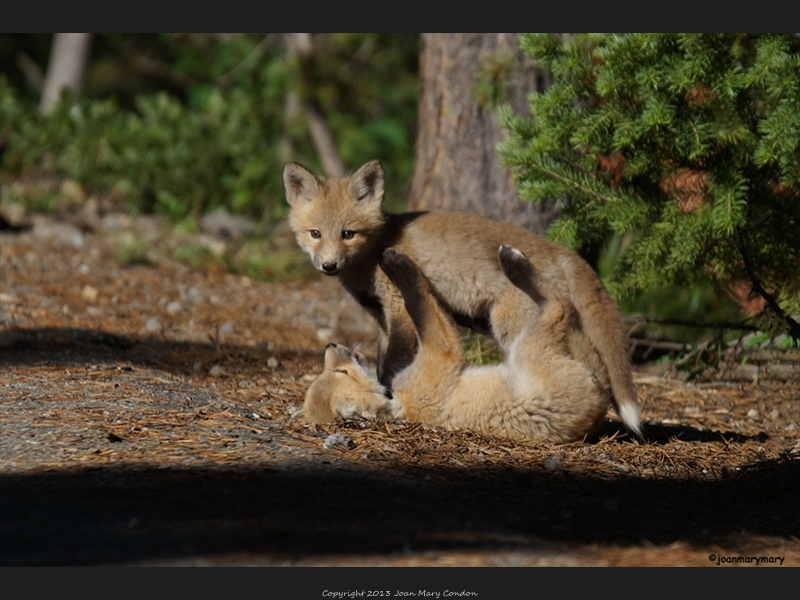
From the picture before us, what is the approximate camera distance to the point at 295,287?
29.6 ft

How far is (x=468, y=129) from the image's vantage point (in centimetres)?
725

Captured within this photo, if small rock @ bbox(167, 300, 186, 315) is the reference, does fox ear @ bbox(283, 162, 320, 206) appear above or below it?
above

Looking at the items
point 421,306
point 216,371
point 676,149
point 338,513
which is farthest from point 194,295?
point 338,513

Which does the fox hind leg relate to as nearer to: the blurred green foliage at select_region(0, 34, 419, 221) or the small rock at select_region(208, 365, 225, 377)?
the small rock at select_region(208, 365, 225, 377)

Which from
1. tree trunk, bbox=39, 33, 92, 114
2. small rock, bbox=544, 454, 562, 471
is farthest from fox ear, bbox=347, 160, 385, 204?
tree trunk, bbox=39, 33, 92, 114

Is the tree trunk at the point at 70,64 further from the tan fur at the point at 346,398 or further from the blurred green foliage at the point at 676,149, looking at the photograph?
the tan fur at the point at 346,398

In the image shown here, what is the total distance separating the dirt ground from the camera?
10.3 feet

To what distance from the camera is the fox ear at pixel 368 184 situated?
19.1 feet

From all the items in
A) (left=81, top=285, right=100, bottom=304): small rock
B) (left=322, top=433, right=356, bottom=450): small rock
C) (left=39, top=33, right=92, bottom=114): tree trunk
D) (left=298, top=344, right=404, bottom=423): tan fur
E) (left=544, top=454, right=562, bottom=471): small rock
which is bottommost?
(left=544, top=454, right=562, bottom=471): small rock

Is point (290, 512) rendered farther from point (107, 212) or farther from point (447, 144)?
point (107, 212)

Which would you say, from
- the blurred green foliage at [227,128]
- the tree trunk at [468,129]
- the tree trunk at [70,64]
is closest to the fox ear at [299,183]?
the tree trunk at [468,129]

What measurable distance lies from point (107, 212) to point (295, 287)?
286 cm

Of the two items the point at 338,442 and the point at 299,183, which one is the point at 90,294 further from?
the point at 338,442
